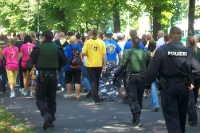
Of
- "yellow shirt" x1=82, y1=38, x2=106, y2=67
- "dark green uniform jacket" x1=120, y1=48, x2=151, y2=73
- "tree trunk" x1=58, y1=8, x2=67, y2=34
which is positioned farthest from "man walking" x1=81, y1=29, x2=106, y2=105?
"tree trunk" x1=58, y1=8, x2=67, y2=34

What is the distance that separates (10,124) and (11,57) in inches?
221

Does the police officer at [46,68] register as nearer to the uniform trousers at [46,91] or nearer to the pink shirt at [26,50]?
the uniform trousers at [46,91]

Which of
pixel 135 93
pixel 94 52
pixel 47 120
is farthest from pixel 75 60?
pixel 47 120

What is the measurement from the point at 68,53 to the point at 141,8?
64.3 ft

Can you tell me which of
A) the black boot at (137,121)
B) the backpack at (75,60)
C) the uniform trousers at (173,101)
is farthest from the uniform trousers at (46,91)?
the backpack at (75,60)

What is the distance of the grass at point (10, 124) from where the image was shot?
398 inches

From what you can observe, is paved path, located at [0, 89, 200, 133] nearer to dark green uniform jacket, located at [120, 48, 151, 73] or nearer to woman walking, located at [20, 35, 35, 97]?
woman walking, located at [20, 35, 35, 97]

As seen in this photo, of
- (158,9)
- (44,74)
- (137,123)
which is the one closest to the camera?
(44,74)

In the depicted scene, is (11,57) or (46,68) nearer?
(46,68)

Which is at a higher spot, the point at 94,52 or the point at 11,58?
the point at 94,52

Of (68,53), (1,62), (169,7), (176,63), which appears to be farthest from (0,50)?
(169,7)

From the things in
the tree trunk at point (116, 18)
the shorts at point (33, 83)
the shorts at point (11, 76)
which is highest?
the tree trunk at point (116, 18)

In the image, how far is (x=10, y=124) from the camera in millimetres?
10914

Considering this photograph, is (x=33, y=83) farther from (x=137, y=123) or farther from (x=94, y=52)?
(x=137, y=123)
